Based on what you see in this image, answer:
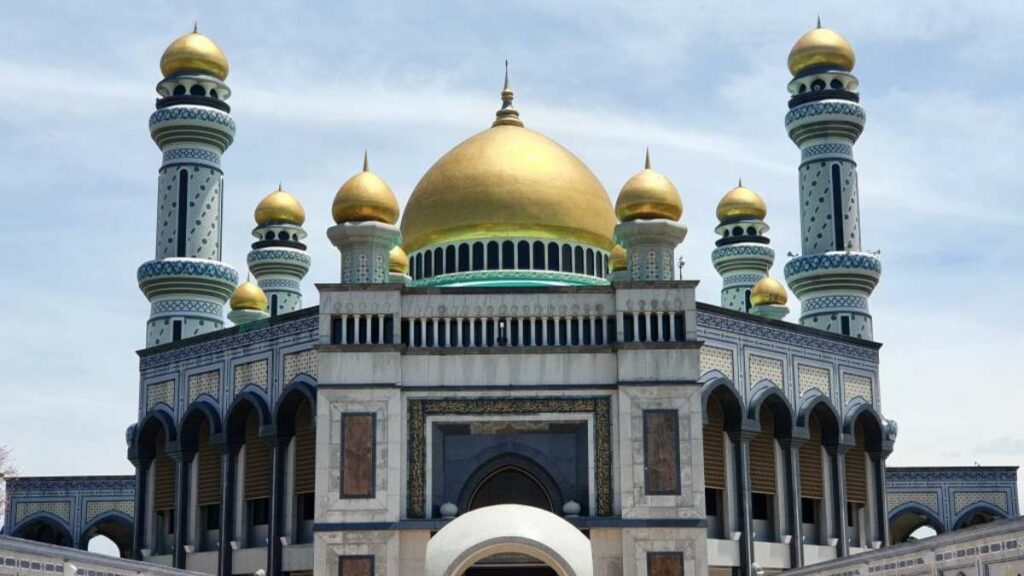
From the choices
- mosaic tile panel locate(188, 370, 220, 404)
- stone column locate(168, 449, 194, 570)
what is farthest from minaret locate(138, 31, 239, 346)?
stone column locate(168, 449, 194, 570)

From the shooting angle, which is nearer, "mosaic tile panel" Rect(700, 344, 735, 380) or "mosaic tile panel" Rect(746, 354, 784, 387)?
"mosaic tile panel" Rect(700, 344, 735, 380)

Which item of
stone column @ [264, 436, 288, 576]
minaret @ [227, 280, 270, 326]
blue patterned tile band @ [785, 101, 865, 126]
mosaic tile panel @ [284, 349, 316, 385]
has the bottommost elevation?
stone column @ [264, 436, 288, 576]

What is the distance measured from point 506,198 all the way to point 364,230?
5.54 metres

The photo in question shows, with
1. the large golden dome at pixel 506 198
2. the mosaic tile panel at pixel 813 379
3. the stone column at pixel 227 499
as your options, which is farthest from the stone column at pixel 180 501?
the mosaic tile panel at pixel 813 379

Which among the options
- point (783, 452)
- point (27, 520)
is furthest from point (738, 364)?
point (27, 520)

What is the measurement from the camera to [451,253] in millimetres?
31984

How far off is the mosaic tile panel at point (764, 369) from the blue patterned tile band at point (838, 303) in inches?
228

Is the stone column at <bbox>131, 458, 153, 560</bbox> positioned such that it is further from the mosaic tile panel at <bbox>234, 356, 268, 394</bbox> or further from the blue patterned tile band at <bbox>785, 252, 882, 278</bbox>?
the blue patterned tile band at <bbox>785, 252, 882, 278</bbox>

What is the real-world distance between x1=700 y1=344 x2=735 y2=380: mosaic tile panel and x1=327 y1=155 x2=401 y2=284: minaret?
612 centimetres

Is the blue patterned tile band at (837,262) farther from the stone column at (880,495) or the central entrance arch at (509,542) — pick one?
the central entrance arch at (509,542)

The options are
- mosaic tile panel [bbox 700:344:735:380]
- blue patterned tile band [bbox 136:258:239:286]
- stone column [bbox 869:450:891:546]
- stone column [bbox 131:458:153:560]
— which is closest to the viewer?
mosaic tile panel [bbox 700:344:735:380]

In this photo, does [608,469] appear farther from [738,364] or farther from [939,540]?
[939,540]

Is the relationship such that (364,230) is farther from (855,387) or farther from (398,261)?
(855,387)

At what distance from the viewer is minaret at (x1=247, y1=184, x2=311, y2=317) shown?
140ft
